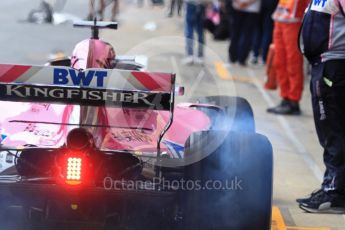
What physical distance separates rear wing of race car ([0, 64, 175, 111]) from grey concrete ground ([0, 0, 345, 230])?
72.0 inches

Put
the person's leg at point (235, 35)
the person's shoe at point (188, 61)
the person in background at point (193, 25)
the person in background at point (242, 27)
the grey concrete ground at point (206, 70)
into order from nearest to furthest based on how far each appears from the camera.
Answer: the grey concrete ground at point (206, 70), the person's shoe at point (188, 61), the person in background at point (193, 25), the person in background at point (242, 27), the person's leg at point (235, 35)

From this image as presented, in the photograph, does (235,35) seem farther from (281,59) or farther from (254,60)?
(281,59)

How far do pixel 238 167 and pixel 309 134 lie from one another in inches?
182

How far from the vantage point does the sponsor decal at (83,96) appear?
14.5 ft

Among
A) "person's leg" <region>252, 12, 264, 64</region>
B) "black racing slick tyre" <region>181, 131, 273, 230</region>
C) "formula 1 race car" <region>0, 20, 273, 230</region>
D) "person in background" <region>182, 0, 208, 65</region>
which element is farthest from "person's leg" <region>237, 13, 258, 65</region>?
"black racing slick tyre" <region>181, 131, 273, 230</region>

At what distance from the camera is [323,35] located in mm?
5836

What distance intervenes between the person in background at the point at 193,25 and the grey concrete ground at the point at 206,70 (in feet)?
0.67

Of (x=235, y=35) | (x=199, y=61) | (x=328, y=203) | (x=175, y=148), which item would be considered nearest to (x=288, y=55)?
(x=328, y=203)

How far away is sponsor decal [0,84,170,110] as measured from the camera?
14.5ft

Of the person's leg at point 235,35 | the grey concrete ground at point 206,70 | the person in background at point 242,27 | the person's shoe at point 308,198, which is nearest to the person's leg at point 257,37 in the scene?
the person in background at point 242,27

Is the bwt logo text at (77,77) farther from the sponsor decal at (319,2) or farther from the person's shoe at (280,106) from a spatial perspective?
the person's shoe at (280,106)

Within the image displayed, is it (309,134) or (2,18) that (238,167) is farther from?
(2,18)

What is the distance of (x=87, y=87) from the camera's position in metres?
4.46

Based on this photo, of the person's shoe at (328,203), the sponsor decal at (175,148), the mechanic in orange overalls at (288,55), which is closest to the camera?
the sponsor decal at (175,148)
